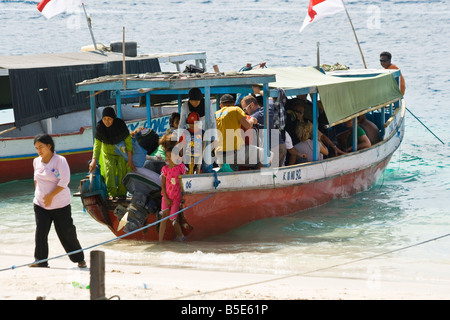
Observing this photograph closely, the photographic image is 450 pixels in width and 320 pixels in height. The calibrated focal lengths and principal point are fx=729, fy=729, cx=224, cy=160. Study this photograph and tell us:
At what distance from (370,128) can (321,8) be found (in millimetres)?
3258

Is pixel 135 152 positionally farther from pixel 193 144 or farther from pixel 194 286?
pixel 194 286

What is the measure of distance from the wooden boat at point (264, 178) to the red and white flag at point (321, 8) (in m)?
2.15

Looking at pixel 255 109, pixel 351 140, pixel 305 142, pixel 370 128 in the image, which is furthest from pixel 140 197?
pixel 370 128

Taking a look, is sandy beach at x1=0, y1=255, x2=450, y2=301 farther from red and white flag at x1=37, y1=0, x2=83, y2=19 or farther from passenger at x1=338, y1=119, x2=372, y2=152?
red and white flag at x1=37, y1=0, x2=83, y2=19

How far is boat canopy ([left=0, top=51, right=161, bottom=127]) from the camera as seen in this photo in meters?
14.7

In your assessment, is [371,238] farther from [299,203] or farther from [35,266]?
[35,266]

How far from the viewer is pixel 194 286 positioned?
22.4ft

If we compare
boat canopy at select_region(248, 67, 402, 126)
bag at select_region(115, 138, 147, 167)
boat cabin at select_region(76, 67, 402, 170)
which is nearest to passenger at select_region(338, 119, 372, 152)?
boat cabin at select_region(76, 67, 402, 170)

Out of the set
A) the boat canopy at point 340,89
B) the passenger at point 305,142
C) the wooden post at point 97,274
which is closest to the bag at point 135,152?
the boat canopy at point 340,89

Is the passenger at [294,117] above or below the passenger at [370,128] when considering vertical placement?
above

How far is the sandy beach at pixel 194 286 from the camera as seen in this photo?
6.36m

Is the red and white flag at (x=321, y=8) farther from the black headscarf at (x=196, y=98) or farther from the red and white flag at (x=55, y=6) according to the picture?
the black headscarf at (x=196, y=98)

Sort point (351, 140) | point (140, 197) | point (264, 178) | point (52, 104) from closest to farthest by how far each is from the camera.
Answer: point (140, 197), point (264, 178), point (351, 140), point (52, 104)
